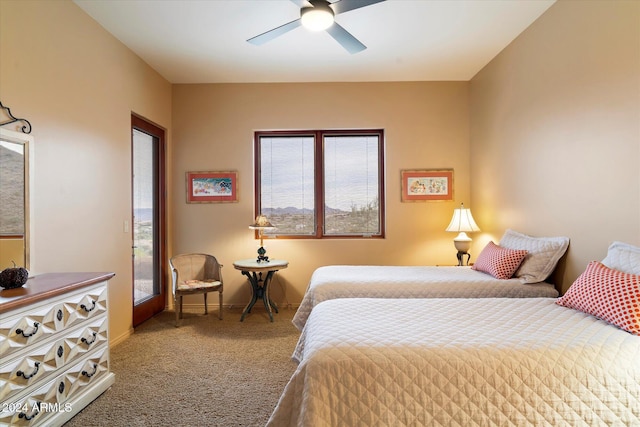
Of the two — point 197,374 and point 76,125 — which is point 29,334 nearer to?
point 197,374

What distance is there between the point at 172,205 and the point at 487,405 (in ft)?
12.9

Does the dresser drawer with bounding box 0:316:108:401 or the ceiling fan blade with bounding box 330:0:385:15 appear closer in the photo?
the dresser drawer with bounding box 0:316:108:401

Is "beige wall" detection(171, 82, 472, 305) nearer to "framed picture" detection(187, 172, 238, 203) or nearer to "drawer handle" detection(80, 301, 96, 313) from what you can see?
"framed picture" detection(187, 172, 238, 203)

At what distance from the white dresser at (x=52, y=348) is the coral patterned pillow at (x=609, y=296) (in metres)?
2.85

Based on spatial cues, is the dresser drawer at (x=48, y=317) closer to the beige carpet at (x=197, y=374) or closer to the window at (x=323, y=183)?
the beige carpet at (x=197, y=374)

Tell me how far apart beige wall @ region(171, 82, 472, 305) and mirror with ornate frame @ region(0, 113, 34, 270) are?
210cm

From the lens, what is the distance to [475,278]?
9.41ft

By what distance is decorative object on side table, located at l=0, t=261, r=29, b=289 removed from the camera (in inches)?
72.3

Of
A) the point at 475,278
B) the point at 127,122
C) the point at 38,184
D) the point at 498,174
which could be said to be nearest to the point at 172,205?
the point at 127,122

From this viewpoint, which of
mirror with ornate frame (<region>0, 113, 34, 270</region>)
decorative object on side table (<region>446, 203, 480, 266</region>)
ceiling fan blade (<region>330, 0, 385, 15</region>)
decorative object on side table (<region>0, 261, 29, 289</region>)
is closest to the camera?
decorative object on side table (<region>0, 261, 29, 289</region>)

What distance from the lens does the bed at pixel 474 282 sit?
2684mm

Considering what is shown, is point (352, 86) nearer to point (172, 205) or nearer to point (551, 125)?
point (551, 125)

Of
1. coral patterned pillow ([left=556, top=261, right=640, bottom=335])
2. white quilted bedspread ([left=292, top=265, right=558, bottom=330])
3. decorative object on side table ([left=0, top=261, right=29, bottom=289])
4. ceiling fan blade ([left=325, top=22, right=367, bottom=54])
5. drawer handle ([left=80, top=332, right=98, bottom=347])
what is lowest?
drawer handle ([left=80, top=332, right=98, bottom=347])

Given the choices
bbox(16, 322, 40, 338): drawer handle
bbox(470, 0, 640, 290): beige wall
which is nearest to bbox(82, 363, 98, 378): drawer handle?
bbox(16, 322, 40, 338): drawer handle
